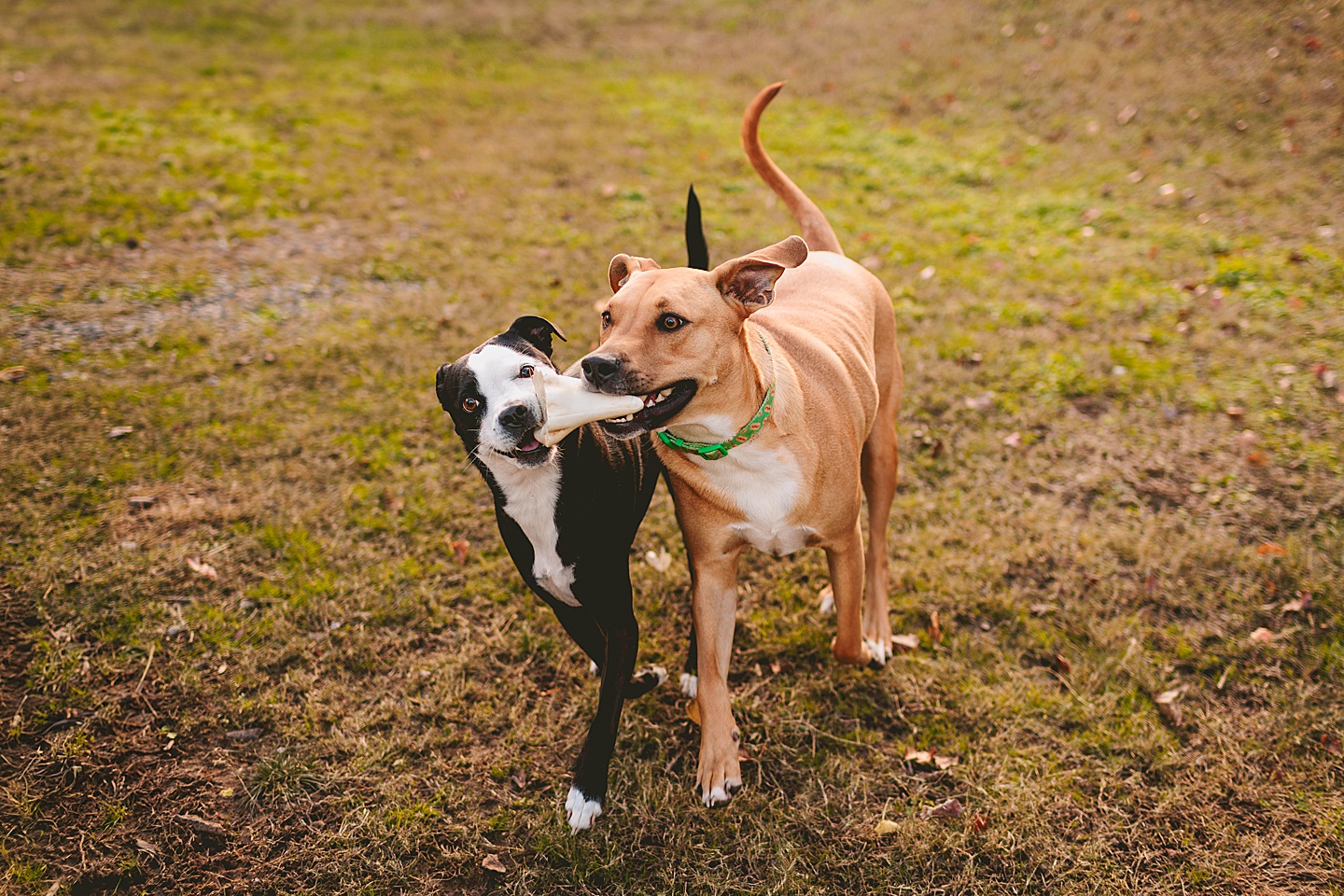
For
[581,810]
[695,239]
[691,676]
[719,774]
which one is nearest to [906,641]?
[691,676]

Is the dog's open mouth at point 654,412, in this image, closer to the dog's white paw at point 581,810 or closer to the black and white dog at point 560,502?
the black and white dog at point 560,502

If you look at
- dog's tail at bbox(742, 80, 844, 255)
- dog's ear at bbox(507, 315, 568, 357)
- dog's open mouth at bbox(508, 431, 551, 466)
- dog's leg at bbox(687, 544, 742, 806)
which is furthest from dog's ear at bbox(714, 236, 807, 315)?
dog's tail at bbox(742, 80, 844, 255)

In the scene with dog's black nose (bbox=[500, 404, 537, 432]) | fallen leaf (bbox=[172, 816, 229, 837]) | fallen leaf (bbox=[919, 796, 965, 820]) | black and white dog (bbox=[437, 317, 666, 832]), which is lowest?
fallen leaf (bbox=[172, 816, 229, 837])

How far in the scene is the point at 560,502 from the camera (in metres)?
2.81

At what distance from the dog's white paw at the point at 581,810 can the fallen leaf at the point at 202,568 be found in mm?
2217

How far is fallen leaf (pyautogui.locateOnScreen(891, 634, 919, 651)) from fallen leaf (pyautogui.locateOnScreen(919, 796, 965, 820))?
771mm

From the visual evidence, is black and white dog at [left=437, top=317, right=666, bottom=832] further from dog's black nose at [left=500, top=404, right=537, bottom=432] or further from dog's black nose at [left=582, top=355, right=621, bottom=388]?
dog's black nose at [left=582, top=355, right=621, bottom=388]

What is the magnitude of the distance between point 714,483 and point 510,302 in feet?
12.4

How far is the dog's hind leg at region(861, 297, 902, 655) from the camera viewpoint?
372cm

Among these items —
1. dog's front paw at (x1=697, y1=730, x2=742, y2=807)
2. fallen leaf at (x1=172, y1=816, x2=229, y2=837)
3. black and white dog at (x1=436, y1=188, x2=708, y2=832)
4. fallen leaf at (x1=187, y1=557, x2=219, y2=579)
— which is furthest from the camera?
fallen leaf at (x1=187, y1=557, x2=219, y2=579)

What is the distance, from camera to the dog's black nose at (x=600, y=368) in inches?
97.7

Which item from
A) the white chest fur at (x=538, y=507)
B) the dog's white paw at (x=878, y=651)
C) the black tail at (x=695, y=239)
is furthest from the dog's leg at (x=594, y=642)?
the black tail at (x=695, y=239)

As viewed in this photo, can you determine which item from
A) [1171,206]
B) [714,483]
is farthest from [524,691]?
[1171,206]

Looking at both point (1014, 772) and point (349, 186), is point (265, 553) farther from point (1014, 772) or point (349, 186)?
point (349, 186)
